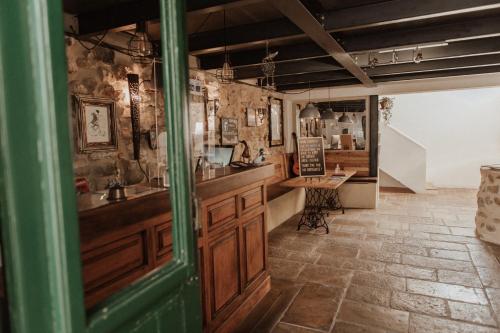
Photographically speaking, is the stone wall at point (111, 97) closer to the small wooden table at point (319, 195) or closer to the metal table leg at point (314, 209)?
the small wooden table at point (319, 195)

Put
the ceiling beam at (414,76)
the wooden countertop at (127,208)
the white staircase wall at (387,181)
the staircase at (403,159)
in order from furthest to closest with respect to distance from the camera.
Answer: the white staircase wall at (387,181) → the staircase at (403,159) → the ceiling beam at (414,76) → the wooden countertop at (127,208)

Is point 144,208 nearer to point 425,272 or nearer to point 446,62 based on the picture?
point 425,272

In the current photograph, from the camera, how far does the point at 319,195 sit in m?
6.64

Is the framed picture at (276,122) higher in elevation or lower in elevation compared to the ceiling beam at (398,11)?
lower

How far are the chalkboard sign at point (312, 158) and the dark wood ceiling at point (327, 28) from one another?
1440 millimetres

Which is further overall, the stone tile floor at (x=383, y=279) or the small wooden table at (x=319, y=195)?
the small wooden table at (x=319, y=195)

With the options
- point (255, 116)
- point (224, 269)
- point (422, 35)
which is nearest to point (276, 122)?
point (255, 116)

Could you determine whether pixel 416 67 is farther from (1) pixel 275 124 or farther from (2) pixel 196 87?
(2) pixel 196 87

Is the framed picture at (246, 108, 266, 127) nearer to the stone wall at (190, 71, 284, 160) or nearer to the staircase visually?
the stone wall at (190, 71, 284, 160)

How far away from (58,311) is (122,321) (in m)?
0.19

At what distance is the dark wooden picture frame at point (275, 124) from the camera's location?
19.7 feet

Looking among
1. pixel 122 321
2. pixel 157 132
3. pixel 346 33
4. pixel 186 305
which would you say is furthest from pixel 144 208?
pixel 346 33

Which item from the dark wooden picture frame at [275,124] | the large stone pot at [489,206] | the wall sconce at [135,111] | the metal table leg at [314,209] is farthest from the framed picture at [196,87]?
the large stone pot at [489,206]

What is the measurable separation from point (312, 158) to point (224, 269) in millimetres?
3501
